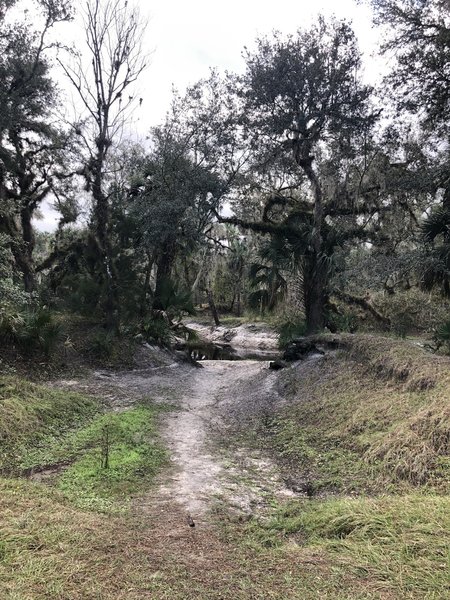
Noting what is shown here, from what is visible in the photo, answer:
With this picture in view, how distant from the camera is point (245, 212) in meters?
17.2

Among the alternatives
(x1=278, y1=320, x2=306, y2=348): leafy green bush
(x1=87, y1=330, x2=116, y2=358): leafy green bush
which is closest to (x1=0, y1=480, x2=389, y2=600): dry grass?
(x1=87, y1=330, x2=116, y2=358): leafy green bush

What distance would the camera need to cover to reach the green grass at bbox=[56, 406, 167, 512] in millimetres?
3689

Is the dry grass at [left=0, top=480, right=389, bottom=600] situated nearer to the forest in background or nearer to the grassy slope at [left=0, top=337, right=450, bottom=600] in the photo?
the grassy slope at [left=0, top=337, right=450, bottom=600]

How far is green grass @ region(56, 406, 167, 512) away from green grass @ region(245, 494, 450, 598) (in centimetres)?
126

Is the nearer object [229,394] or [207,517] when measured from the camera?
[207,517]

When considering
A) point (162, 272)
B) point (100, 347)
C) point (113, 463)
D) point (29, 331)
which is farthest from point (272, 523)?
point (162, 272)

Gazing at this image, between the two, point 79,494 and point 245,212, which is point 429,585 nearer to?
point 79,494

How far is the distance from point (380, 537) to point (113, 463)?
281 cm

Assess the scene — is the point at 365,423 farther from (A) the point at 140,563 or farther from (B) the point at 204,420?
(A) the point at 140,563

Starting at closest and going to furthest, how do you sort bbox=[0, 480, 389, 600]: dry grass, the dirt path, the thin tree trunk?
bbox=[0, 480, 389, 600]: dry grass → the dirt path → the thin tree trunk

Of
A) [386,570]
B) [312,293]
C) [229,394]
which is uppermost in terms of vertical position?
[312,293]

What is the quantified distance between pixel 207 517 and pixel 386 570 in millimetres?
1477

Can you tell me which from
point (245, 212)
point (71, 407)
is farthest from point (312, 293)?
point (71, 407)

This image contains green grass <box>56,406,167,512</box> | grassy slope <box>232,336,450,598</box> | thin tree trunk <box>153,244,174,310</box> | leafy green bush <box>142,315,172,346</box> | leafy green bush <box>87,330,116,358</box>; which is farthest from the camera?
thin tree trunk <box>153,244,174,310</box>
